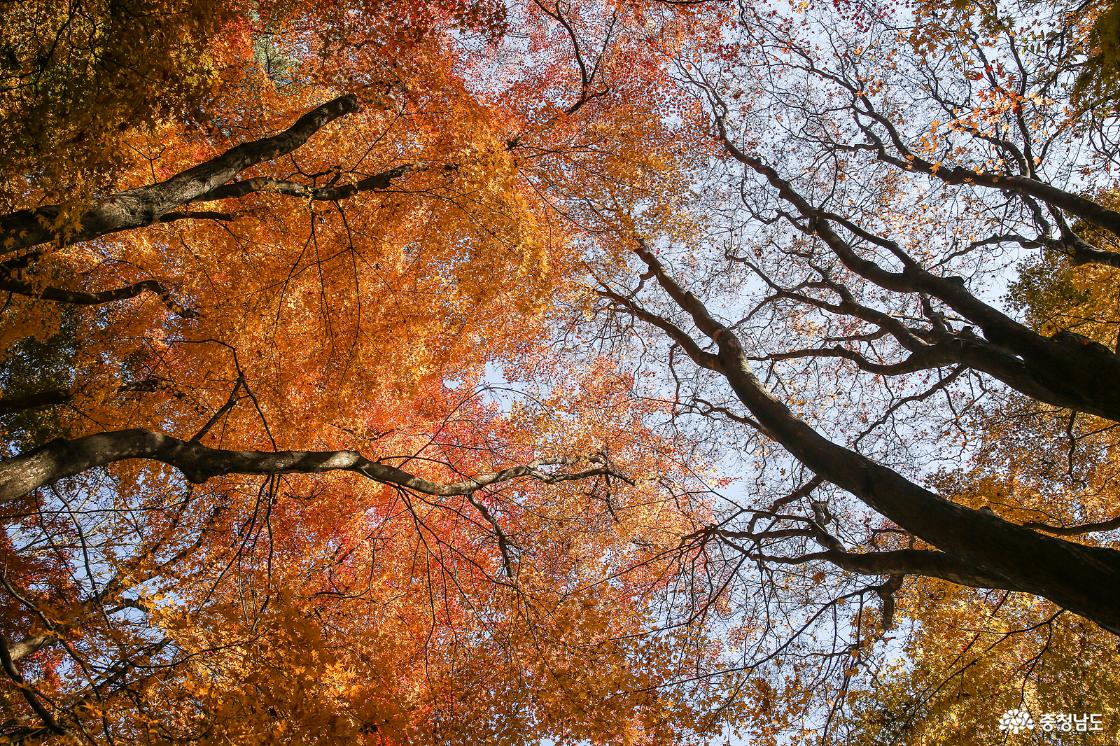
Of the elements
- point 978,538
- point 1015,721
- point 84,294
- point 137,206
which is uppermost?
point 84,294

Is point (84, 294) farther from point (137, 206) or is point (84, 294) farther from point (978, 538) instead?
point (978, 538)

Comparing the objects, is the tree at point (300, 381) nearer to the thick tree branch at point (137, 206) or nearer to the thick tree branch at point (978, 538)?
the thick tree branch at point (137, 206)

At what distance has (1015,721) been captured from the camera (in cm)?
721

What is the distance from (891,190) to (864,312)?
3826 mm

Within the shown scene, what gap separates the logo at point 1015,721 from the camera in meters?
7.20

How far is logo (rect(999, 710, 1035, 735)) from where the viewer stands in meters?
7.20

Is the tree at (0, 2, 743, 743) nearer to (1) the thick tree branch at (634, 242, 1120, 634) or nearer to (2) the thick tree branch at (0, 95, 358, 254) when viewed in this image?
(2) the thick tree branch at (0, 95, 358, 254)

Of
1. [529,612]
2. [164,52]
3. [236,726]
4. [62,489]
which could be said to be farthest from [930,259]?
[62,489]

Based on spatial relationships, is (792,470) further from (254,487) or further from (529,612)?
(254,487)

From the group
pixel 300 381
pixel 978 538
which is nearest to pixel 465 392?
pixel 300 381

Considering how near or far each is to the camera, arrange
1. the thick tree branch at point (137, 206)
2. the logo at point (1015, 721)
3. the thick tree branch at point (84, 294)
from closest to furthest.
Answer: the thick tree branch at point (137, 206) → the thick tree branch at point (84, 294) → the logo at point (1015, 721)

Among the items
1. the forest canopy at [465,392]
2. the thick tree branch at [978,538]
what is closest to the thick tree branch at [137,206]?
the forest canopy at [465,392]

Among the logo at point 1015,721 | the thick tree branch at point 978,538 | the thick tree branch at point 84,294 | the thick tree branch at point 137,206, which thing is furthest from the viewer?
the logo at point 1015,721

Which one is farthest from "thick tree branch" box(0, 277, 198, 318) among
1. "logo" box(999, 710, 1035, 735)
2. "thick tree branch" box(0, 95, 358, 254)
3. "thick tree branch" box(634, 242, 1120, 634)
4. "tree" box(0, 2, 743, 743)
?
"logo" box(999, 710, 1035, 735)
